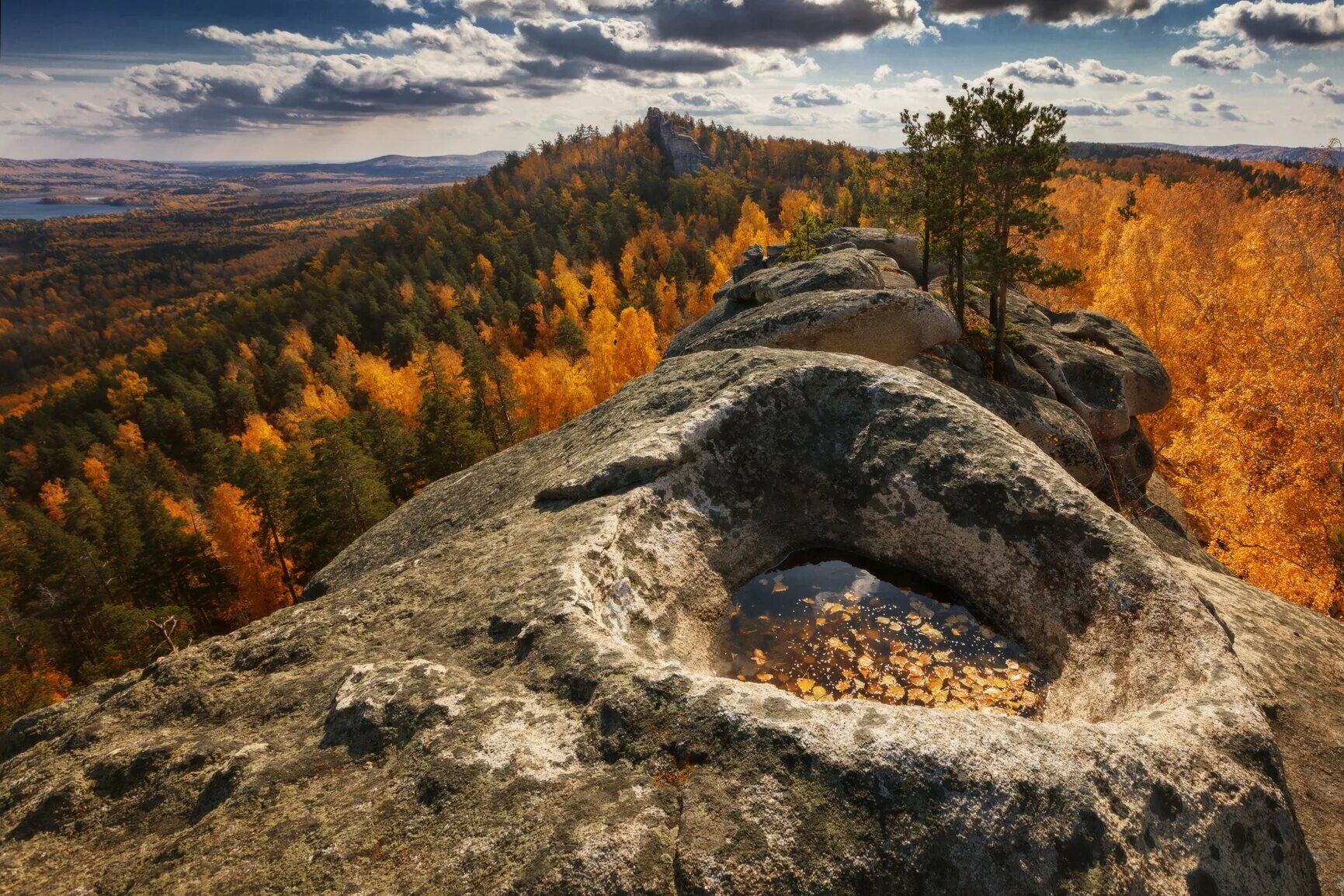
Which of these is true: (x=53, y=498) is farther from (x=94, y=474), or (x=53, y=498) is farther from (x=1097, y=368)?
(x=1097, y=368)

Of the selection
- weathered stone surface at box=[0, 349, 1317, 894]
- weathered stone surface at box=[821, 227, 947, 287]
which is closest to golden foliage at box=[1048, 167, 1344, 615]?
weathered stone surface at box=[821, 227, 947, 287]

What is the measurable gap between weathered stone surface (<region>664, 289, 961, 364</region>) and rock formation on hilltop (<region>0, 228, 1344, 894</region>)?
6.99 metres

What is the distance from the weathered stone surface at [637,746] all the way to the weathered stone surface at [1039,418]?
352 inches

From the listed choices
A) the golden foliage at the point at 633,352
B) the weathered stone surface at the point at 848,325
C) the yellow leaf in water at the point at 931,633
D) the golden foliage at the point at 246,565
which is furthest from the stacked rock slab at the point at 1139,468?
the golden foliage at the point at 246,565

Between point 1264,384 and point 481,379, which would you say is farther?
point 481,379

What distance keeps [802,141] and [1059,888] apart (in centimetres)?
20205

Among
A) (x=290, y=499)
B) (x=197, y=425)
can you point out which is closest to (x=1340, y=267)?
(x=290, y=499)

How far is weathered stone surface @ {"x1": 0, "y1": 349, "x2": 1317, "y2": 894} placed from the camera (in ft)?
13.8

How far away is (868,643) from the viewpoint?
26.5 feet

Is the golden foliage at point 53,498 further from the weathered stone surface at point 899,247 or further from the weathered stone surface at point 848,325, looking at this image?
the weathered stone surface at point 899,247

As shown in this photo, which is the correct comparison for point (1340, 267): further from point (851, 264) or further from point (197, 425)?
point (197, 425)

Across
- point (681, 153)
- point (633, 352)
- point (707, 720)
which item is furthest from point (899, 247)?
point (681, 153)

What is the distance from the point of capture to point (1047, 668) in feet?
24.9

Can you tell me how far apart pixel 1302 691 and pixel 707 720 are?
736 cm
